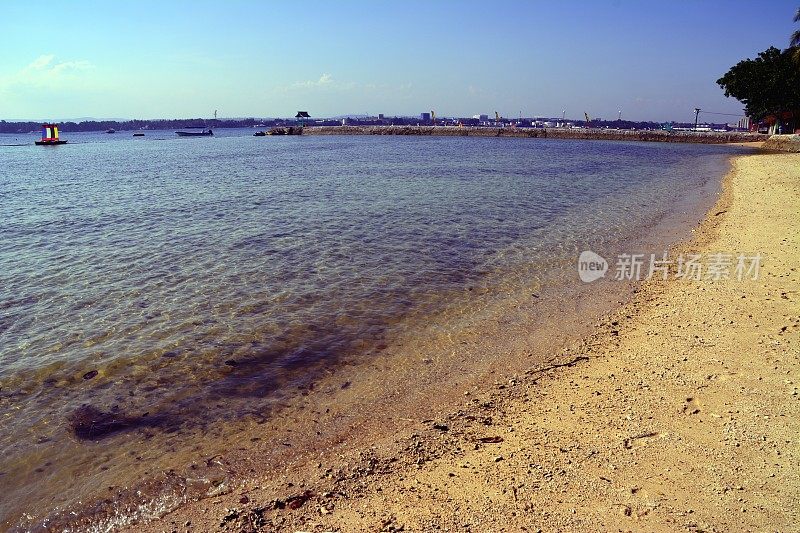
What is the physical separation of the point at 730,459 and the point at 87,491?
7.48 m

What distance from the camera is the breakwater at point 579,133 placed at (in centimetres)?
10093

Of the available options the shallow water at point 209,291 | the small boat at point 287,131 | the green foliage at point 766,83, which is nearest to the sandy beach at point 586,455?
the shallow water at point 209,291

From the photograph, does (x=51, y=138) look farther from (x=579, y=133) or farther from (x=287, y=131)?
(x=579, y=133)

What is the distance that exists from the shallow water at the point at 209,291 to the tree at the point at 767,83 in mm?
64600

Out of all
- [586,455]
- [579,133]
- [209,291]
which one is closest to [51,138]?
[579,133]

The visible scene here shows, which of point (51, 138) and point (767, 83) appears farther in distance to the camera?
point (51, 138)

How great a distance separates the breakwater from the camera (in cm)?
10093

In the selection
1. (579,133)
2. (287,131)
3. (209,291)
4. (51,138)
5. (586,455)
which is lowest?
(586,455)

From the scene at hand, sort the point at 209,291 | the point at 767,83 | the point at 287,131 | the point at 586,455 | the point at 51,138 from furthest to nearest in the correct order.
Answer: the point at 287,131
the point at 51,138
the point at 767,83
the point at 209,291
the point at 586,455

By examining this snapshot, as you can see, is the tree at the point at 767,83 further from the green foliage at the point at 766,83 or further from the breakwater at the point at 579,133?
the breakwater at the point at 579,133

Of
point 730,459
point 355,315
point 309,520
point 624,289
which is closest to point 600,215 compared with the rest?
point 624,289

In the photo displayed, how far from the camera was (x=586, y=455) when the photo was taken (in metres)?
5.88

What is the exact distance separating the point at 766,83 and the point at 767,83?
268mm

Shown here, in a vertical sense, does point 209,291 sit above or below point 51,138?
below
